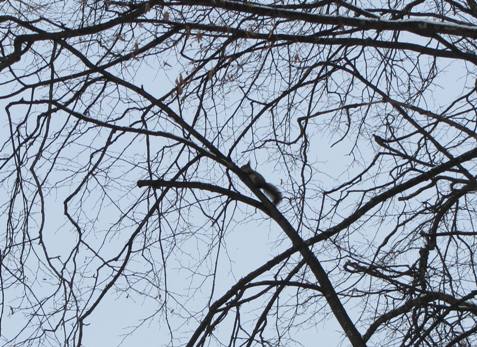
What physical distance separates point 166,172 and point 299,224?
95 centimetres

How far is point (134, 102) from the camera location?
5.98m

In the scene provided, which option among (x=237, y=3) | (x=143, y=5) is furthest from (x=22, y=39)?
(x=237, y=3)

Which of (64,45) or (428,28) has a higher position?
(64,45)

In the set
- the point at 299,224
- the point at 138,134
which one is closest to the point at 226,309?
the point at 299,224

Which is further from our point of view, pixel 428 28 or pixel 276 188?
pixel 276 188

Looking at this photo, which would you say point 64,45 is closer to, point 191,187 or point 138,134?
point 138,134

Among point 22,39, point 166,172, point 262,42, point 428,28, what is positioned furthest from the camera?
point 166,172

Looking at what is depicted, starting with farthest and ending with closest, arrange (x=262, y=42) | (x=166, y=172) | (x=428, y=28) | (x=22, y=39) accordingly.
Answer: (x=166, y=172), (x=262, y=42), (x=22, y=39), (x=428, y=28)

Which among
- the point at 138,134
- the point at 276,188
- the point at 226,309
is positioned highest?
the point at 138,134

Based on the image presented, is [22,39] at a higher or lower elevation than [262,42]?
higher

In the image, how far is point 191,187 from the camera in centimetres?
584

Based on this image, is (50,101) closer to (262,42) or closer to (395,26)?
(262,42)

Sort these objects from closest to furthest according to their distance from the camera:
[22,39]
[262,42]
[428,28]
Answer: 1. [428,28]
2. [22,39]
3. [262,42]

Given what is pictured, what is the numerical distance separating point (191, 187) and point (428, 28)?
1824 millimetres
